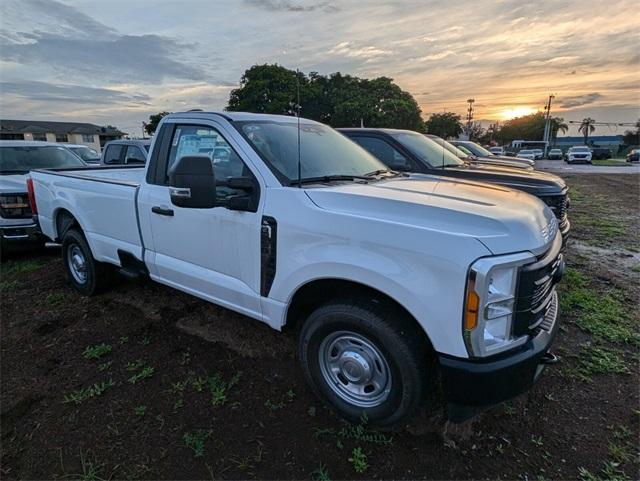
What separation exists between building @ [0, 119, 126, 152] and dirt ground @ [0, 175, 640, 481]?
219ft

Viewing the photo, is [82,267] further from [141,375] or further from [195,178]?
[195,178]

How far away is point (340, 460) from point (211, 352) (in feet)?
4.98

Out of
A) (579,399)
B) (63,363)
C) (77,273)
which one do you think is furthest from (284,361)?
(77,273)

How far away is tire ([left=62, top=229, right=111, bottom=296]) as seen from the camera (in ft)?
14.6

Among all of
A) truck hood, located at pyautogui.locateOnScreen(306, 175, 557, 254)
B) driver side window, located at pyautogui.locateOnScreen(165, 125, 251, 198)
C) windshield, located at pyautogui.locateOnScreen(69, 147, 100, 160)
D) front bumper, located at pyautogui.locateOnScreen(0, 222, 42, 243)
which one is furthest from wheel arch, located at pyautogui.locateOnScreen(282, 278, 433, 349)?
windshield, located at pyautogui.locateOnScreen(69, 147, 100, 160)

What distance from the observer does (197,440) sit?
2445 millimetres

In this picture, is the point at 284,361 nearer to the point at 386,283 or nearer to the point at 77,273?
the point at 386,283

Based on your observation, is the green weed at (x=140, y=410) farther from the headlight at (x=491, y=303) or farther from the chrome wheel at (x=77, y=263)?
the chrome wheel at (x=77, y=263)

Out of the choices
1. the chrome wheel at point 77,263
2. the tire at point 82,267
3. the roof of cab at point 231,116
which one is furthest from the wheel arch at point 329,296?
the chrome wheel at point 77,263

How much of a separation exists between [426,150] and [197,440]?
5.35 meters

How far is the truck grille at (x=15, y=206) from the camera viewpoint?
5859 mm

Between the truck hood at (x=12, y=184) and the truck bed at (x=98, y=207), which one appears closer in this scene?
the truck bed at (x=98, y=207)

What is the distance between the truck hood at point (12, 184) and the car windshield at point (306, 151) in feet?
15.7

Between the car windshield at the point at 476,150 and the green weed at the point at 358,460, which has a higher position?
the car windshield at the point at 476,150
